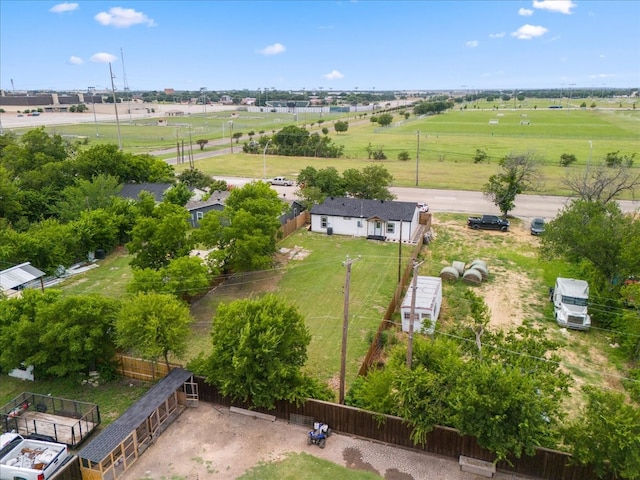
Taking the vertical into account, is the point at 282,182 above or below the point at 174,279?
below

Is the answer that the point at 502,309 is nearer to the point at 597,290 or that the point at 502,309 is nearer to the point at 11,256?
the point at 597,290

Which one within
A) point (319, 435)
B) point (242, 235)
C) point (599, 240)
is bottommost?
point (319, 435)

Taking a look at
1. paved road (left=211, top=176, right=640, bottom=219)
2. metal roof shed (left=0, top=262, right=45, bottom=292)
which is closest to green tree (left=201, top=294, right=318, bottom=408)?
metal roof shed (left=0, top=262, right=45, bottom=292)

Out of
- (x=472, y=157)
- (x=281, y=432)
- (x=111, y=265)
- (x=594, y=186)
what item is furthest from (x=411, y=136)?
(x=281, y=432)

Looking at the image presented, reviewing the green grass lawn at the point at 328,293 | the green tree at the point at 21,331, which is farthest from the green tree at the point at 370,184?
the green tree at the point at 21,331

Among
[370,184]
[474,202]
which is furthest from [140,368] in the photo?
A: [474,202]

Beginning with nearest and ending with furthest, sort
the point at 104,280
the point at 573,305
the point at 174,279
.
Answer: the point at 174,279
the point at 573,305
the point at 104,280

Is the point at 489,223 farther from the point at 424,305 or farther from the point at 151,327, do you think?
the point at 151,327
